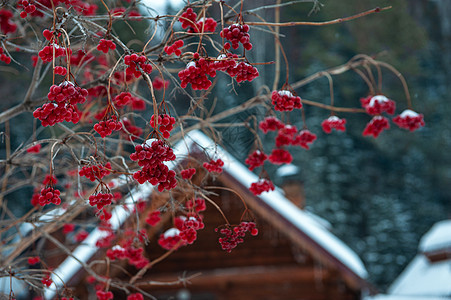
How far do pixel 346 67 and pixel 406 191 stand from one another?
20.7m

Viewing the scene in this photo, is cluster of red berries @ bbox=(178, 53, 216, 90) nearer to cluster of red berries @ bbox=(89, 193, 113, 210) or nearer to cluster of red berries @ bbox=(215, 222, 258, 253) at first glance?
cluster of red berries @ bbox=(89, 193, 113, 210)

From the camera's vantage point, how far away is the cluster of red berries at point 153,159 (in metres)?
1.45

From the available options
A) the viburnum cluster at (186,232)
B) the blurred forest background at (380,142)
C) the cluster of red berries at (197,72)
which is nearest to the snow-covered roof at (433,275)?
the blurred forest background at (380,142)

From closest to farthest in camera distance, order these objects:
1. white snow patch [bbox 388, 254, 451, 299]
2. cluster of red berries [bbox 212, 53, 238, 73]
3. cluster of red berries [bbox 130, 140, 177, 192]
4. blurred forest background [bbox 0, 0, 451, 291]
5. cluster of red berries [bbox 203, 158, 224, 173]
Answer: cluster of red berries [bbox 130, 140, 177, 192], cluster of red berries [bbox 212, 53, 238, 73], cluster of red berries [bbox 203, 158, 224, 173], white snow patch [bbox 388, 254, 451, 299], blurred forest background [bbox 0, 0, 451, 291]

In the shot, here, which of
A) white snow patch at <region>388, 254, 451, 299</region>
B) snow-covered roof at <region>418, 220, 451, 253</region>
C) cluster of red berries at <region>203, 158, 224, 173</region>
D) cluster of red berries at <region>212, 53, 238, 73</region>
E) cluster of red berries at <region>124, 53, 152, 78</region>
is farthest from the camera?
snow-covered roof at <region>418, 220, 451, 253</region>

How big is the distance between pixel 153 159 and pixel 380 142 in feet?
69.6

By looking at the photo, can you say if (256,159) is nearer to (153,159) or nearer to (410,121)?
(410,121)

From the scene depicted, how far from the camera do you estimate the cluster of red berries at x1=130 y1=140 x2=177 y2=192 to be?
145cm

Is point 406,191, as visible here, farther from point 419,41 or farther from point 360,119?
point 419,41

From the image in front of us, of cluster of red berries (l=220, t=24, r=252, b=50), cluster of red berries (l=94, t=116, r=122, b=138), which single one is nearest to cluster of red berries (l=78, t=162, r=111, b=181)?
cluster of red berries (l=94, t=116, r=122, b=138)

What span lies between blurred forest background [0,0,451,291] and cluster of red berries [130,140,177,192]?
616 inches

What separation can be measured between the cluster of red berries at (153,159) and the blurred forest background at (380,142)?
15.6 metres

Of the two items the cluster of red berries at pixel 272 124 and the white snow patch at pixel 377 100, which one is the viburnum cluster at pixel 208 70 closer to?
the cluster of red berries at pixel 272 124

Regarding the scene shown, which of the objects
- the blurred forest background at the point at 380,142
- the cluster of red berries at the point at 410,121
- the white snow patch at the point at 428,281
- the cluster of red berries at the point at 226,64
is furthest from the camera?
the blurred forest background at the point at 380,142
